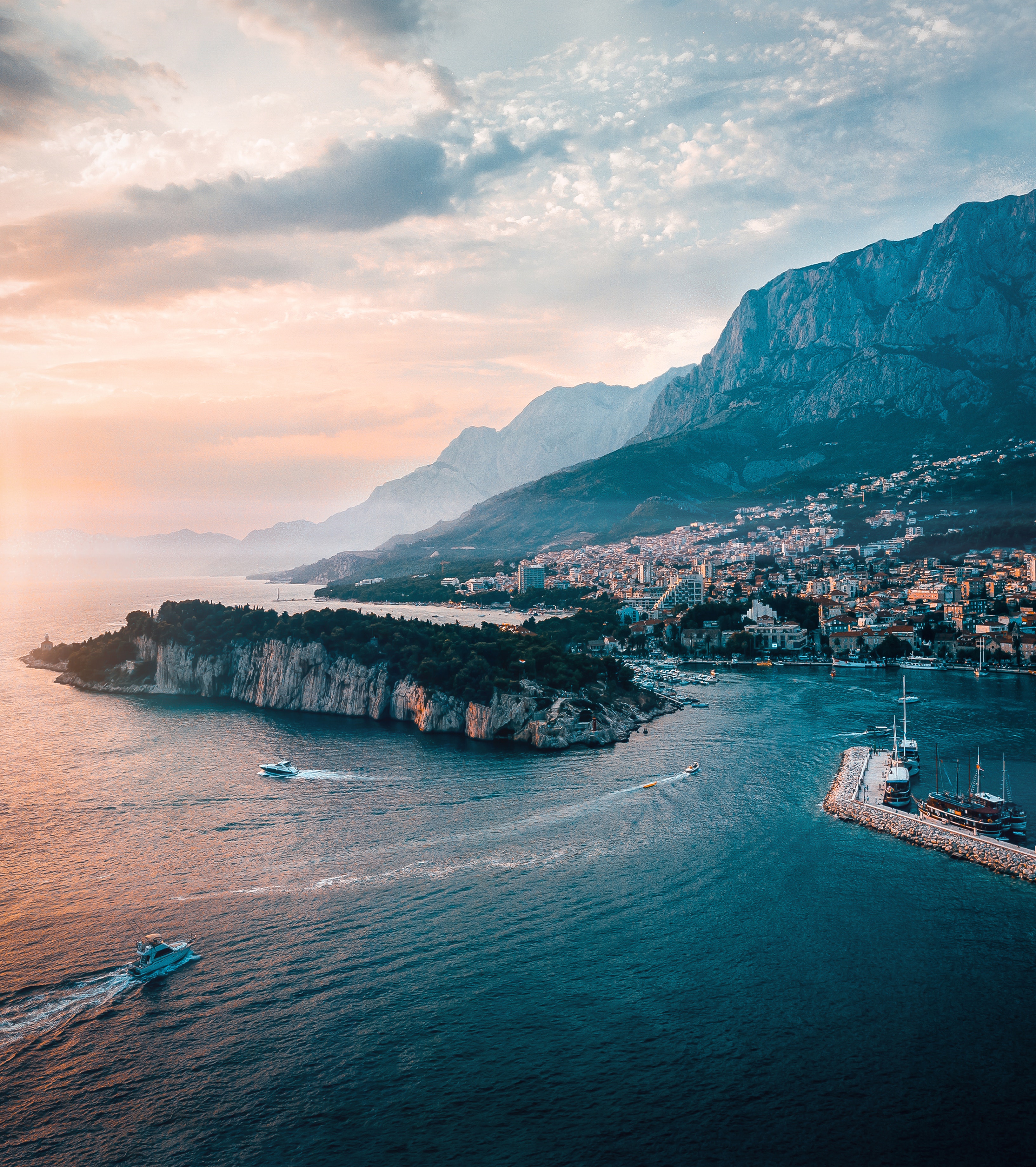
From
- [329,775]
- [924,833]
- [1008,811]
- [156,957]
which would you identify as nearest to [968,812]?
[1008,811]

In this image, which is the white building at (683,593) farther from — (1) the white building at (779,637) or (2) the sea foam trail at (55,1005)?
(2) the sea foam trail at (55,1005)

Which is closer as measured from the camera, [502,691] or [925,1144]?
[925,1144]

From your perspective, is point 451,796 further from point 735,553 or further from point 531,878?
point 735,553

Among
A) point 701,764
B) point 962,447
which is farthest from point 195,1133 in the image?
point 962,447

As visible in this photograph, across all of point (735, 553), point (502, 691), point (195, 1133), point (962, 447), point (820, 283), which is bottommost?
point (195, 1133)

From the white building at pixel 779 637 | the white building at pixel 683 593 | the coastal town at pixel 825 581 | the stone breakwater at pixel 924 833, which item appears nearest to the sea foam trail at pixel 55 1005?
the stone breakwater at pixel 924 833

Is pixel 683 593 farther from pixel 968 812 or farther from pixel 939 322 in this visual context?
pixel 939 322

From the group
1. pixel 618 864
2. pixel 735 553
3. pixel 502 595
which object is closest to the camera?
pixel 618 864
